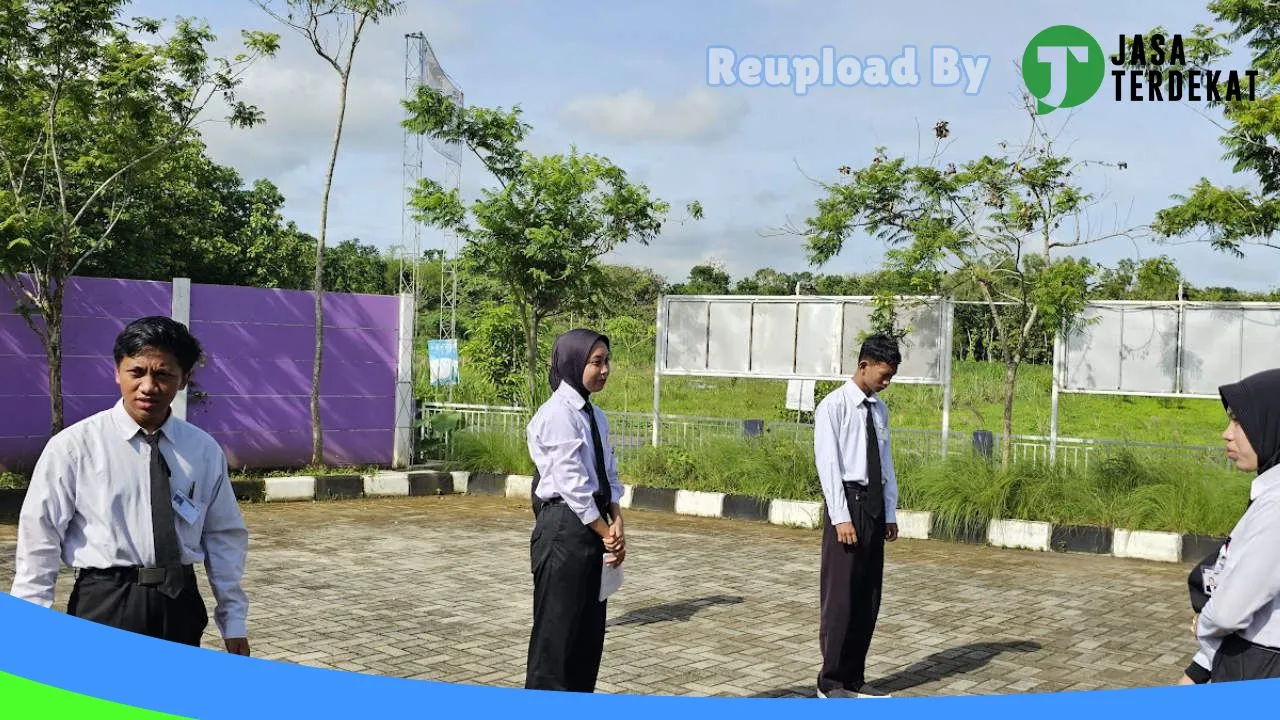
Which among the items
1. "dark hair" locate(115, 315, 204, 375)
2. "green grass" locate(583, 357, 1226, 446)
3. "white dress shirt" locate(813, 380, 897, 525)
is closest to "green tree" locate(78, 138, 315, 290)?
"green grass" locate(583, 357, 1226, 446)

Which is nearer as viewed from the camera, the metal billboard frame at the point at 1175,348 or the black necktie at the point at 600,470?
the black necktie at the point at 600,470

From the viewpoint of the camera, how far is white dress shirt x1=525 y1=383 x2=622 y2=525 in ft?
14.3

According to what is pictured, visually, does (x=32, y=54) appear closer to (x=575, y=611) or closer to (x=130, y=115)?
(x=130, y=115)

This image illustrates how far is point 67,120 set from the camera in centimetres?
1181

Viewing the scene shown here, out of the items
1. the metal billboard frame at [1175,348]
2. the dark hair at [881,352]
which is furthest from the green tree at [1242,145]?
the dark hair at [881,352]

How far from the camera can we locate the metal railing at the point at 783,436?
1065 centimetres

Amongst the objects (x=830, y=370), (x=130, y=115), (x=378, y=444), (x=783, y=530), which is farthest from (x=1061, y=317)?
(x=130, y=115)

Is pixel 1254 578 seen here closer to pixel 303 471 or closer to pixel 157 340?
pixel 157 340

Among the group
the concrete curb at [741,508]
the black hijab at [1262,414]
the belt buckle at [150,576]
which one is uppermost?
the black hijab at [1262,414]

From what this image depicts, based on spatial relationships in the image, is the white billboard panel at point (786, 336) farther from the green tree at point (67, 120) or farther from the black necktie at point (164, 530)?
the black necktie at point (164, 530)

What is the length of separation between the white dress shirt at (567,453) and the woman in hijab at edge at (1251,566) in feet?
7.06

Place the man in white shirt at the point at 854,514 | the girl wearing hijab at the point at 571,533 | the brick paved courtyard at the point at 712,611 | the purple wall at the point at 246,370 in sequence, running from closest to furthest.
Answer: the girl wearing hijab at the point at 571,533 < the man in white shirt at the point at 854,514 < the brick paved courtyard at the point at 712,611 < the purple wall at the point at 246,370

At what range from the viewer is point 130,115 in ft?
38.9

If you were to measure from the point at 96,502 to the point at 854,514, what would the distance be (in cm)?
341
